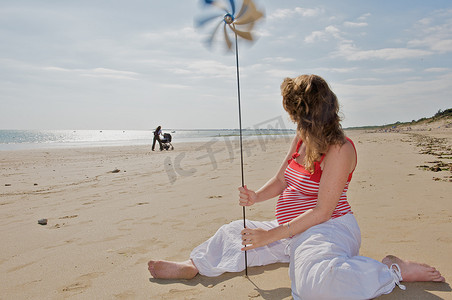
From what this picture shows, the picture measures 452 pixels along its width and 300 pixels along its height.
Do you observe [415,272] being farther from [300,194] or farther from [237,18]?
[237,18]

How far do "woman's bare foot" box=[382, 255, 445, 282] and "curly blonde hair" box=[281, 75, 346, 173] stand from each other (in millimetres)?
857

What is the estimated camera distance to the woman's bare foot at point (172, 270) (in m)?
2.44

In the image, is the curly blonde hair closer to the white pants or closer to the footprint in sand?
the white pants

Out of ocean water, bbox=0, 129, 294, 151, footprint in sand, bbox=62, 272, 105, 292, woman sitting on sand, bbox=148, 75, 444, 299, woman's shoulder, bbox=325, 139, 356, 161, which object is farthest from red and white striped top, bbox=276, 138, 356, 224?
ocean water, bbox=0, 129, 294, 151

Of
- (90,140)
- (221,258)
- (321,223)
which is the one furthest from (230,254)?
(90,140)

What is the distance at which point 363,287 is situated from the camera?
71.2 inches

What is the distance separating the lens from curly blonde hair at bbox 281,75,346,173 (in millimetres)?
2035

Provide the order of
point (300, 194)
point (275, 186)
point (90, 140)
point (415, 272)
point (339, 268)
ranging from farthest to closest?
1. point (90, 140)
2. point (275, 186)
3. point (300, 194)
4. point (415, 272)
5. point (339, 268)

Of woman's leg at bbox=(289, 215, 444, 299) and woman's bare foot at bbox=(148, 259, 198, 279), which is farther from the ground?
woman's leg at bbox=(289, 215, 444, 299)

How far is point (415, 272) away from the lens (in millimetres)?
2119

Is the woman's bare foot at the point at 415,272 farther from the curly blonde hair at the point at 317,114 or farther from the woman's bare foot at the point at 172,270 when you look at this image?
the woman's bare foot at the point at 172,270

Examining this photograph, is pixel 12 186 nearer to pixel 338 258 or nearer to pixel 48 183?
pixel 48 183

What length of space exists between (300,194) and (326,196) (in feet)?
1.00

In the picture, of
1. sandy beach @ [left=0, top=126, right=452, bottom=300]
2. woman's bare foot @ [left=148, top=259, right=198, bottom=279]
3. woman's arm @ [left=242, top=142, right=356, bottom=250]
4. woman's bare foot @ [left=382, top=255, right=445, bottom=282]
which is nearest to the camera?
woman's arm @ [left=242, top=142, right=356, bottom=250]
